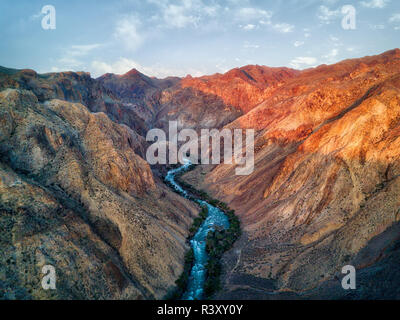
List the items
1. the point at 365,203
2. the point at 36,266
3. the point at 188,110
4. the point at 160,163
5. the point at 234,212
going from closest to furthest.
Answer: the point at 36,266, the point at 365,203, the point at 234,212, the point at 160,163, the point at 188,110

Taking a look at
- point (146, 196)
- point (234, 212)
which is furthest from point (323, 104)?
point (146, 196)

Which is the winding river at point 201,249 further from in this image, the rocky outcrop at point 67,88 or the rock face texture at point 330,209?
the rocky outcrop at point 67,88

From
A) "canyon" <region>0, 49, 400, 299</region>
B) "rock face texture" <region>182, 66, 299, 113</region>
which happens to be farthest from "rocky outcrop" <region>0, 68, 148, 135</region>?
"rock face texture" <region>182, 66, 299, 113</region>

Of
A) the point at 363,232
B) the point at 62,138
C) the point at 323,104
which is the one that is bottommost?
the point at 363,232

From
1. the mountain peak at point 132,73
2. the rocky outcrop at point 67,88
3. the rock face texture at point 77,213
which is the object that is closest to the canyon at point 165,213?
the rock face texture at point 77,213

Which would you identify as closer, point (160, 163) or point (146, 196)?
point (146, 196)

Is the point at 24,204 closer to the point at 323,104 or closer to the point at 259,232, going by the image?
the point at 259,232
